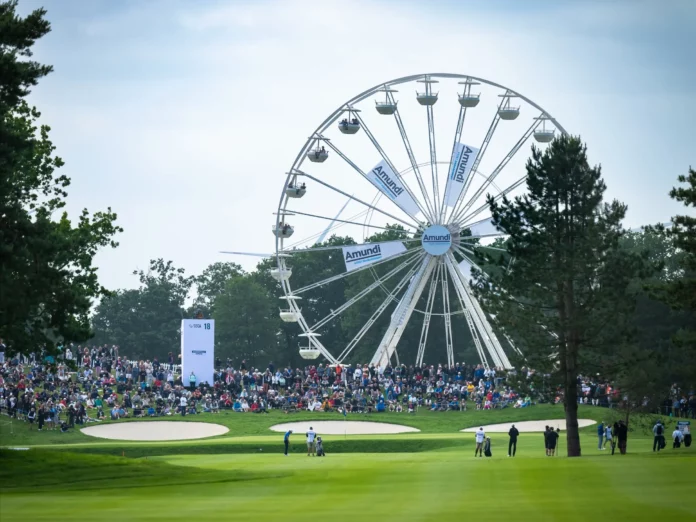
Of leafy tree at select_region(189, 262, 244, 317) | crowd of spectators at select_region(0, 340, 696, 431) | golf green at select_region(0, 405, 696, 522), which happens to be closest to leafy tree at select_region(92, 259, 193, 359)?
leafy tree at select_region(189, 262, 244, 317)

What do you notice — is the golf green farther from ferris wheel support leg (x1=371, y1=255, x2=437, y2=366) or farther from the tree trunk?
ferris wheel support leg (x1=371, y1=255, x2=437, y2=366)

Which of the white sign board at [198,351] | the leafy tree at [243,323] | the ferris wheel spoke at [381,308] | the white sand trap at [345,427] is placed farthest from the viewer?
the leafy tree at [243,323]

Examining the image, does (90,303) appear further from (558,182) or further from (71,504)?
(558,182)

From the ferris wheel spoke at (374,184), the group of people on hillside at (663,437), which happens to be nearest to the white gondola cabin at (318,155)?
the ferris wheel spoke at (374,184)

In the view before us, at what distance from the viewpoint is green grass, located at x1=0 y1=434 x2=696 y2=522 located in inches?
946

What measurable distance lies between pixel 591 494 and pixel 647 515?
4.31m

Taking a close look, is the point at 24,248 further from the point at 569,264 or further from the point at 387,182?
the point at 387,182

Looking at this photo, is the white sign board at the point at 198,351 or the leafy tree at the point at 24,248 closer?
the leafy tree at the point at 24,248

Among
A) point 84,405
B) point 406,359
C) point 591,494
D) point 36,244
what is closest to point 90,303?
point 36,244

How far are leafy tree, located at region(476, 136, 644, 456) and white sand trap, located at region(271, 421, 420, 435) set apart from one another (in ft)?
62.1

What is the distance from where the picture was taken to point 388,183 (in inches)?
2736

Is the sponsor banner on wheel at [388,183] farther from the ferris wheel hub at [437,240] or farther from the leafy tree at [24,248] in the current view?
the leafy tree at [24,248]

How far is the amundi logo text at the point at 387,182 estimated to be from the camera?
69438 mm

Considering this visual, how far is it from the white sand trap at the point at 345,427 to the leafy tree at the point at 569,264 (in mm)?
18939
